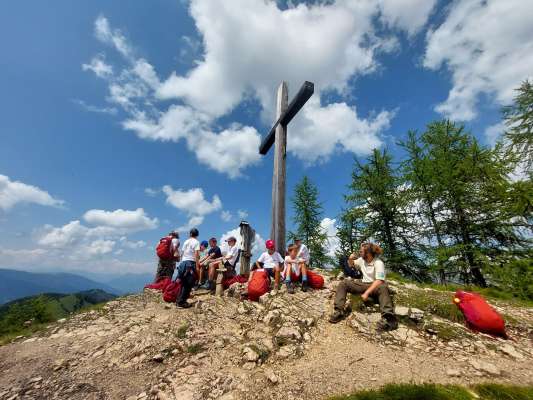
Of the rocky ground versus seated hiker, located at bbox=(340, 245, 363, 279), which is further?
seated hiker, located at bbox=(340, 245, 363, 279)

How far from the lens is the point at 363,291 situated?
18.7 ft

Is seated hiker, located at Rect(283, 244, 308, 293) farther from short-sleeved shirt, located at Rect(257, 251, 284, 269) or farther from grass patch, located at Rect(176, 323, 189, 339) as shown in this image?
grass patch, located at Rect(176, 323, 189, 339)

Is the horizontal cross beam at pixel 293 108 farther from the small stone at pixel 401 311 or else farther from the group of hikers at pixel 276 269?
the small stone at pixel 401 311

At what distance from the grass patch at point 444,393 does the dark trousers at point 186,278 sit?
4.44 metres

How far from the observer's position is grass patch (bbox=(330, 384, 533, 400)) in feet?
9.74

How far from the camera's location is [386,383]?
3.44 m

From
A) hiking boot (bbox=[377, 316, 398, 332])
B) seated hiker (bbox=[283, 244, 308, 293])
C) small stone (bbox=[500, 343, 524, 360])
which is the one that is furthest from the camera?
seated hiker (bbox=[283, 244, 308, 293])

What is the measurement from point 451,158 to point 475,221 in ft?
10.0

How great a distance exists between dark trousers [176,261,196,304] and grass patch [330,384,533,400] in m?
4.44

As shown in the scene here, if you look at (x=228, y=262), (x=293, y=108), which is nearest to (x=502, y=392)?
(x=228, y=262)

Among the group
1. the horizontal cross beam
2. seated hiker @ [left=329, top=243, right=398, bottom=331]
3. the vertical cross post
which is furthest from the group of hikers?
the horizontal cross beam

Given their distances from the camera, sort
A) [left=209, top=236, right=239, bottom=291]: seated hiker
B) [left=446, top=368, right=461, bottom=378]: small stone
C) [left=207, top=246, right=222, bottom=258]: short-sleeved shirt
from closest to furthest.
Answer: [left=446, top=368, right=461, bottom=378]: small stone, [left=209, top=236, right=239, bottom=291]: seated hiker, [left=207, top=246, right=222, bottom=258]: short-sleeved shirt

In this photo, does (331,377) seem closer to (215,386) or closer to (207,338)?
(215,386)

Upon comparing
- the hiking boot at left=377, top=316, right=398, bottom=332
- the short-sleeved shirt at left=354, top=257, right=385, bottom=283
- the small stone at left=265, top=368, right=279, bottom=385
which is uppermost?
the short-sleeved shirt at left=354, top=257, right=385, bottom=283
